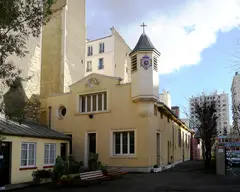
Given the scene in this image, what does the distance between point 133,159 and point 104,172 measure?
442cm

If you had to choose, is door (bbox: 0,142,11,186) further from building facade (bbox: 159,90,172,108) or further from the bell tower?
building facade (bbox: 159,90,172,108)

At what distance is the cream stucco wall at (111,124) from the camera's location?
2188 centimetres

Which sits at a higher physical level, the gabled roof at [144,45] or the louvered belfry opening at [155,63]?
the gabled roof at [144,45]

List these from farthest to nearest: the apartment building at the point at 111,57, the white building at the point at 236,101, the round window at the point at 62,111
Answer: the apartment building at the point at 111,57 < the round window at the point at 62,111 < the white building at the point at 236,101

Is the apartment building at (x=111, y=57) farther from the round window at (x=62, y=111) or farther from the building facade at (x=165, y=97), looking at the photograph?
the round window at (x=62, y=111)

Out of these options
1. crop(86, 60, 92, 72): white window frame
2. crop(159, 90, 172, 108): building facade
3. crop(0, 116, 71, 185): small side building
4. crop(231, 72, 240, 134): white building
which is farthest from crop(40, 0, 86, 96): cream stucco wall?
crop(86, 60, 92, 72): white window frame

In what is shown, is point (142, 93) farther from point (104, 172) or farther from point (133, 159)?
point (104, 172)

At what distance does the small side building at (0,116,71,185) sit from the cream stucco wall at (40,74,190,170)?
356 cm

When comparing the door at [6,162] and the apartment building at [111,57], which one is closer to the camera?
the door at [6,162]

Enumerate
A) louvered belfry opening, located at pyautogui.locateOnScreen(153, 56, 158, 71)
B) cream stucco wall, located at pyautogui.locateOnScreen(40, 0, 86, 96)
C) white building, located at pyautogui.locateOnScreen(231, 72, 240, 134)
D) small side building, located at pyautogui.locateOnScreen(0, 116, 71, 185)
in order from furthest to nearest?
cream stucco wall, located at pyautogui.locateOnScreen(40, 0, 86, 96) < louvered belfry opening, located at pyautogui.locateOnScreen(153, 56, 158, 71) < white building, located at pyautogui.locateOnScreen(231, 72, 240, 134) < small side building, located at pyautogui.locateOnScreen(0, 116, 71, 185)

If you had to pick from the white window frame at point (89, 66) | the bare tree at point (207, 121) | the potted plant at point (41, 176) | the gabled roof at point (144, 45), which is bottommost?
the potted plant at point (41, 176)

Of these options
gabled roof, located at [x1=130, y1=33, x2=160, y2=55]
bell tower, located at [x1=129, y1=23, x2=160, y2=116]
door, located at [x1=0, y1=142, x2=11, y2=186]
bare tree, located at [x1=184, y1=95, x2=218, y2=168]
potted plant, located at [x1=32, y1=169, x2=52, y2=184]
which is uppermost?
gabled roof, located at [x1=130, y1=33, x2=160, y2=55]

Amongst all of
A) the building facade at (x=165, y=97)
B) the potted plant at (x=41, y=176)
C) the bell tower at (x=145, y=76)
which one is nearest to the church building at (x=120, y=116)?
the bell tower at (x=145, y=76)

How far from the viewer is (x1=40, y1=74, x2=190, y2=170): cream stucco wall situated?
21.9 meters
